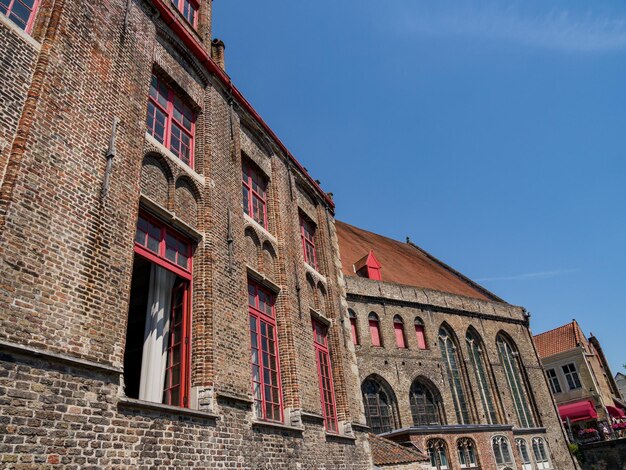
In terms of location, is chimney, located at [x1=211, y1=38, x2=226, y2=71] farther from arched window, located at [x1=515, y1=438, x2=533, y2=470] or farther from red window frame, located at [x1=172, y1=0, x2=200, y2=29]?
arched window, located at [x1=515, y1=438, x2=533, y2=470]

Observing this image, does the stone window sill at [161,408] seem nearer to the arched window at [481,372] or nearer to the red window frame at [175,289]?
the red window frame at [175,289]

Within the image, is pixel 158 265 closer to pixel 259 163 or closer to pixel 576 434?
pixel 259 163

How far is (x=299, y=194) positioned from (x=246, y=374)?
21.8ft

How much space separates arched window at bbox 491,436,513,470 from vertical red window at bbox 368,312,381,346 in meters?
5.89

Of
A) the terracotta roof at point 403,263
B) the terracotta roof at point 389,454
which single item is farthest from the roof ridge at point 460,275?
the terracotta roof at point 389,454

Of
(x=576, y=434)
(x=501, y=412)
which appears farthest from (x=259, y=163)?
(x=576, y=434)

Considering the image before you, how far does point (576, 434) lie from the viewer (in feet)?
89.9

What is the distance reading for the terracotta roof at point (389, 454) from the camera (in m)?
12.0

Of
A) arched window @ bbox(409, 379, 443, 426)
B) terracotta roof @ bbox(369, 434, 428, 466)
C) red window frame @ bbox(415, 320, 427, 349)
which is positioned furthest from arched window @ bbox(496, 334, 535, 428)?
terracotta roof @ bbox(369, 434, 428, 466)

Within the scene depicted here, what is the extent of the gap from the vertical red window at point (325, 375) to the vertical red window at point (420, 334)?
10.7m

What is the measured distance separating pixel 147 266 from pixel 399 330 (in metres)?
14.6

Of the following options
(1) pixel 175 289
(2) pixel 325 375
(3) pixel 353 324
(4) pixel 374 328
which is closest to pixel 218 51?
(1) pixel 175 289

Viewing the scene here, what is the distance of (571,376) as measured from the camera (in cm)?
3053

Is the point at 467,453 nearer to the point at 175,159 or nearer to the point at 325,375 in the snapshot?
the point at 325,375
